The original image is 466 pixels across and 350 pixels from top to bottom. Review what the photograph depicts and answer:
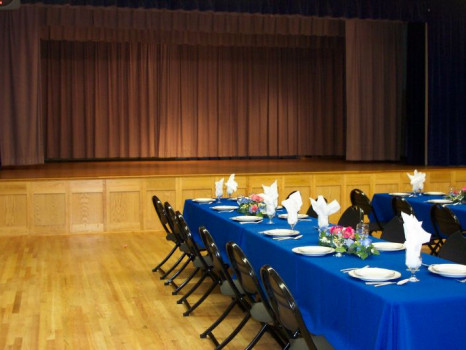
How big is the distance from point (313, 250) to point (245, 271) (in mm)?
533

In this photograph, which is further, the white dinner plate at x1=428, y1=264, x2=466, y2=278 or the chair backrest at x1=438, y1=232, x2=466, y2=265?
the chair backrest at x1=438, y1=232, x2=466, y2=265

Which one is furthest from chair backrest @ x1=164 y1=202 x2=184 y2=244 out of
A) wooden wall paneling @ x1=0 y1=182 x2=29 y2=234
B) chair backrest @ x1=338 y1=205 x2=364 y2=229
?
wooden wall paneling @ x1=0 y1=182 x2=29 y2=234

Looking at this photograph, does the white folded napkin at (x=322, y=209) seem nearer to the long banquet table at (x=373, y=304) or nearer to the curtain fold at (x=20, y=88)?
the long banquet table at (x=373, y=304)

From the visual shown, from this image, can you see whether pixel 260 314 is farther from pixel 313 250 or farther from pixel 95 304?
pixel 95 304

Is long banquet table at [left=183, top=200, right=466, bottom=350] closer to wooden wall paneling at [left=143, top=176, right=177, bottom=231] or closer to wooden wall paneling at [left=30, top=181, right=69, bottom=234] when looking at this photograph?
wooden wall paneling at [left=143, top=176, right=177, bottom=231]

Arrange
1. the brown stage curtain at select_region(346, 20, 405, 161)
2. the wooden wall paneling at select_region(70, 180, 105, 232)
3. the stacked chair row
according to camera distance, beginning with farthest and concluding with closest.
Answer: the brown stage curtain at select_region(346, 20, 405, 161)
the wooden wall paneling at select_region(70, 180, 105, 232)
the stacked chair row

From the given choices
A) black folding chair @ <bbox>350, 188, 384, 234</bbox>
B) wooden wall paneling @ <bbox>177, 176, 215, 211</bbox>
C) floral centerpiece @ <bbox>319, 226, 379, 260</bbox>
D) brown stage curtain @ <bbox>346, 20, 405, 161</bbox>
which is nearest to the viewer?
floral centerpiece @ <bbox>319, 226, 379, 260</bbox>

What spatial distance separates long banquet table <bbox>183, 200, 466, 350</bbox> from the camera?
3484 millimetres

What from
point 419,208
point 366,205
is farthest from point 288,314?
point 366,205

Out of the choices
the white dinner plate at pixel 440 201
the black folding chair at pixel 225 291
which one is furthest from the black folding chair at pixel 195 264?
the white dinner plate at pixel 440 201

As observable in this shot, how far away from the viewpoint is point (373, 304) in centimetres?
362

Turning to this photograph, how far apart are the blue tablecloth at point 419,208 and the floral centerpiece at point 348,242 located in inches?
116

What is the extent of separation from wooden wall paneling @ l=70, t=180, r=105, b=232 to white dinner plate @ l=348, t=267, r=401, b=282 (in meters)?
7.08

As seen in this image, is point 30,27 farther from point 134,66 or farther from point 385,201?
point 385,201
